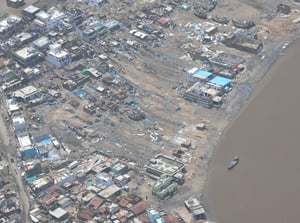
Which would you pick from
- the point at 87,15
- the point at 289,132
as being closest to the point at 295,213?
the point at 289,132

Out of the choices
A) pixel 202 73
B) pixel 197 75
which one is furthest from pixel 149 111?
pixel 202 73

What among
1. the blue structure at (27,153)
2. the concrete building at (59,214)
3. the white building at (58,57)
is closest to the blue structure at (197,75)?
the white building at (58,57)

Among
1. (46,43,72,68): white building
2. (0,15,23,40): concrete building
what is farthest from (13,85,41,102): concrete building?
(0,15,23,40): concrete building

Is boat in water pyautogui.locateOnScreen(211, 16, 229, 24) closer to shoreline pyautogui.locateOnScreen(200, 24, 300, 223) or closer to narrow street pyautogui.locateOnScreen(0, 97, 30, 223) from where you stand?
shoreline pyautogui.locateOnScreen(200, 24, 300, 223)

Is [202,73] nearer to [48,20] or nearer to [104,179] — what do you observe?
[104,179]

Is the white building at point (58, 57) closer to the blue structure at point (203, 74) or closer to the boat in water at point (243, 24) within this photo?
the blue structure at point (203, 74)
